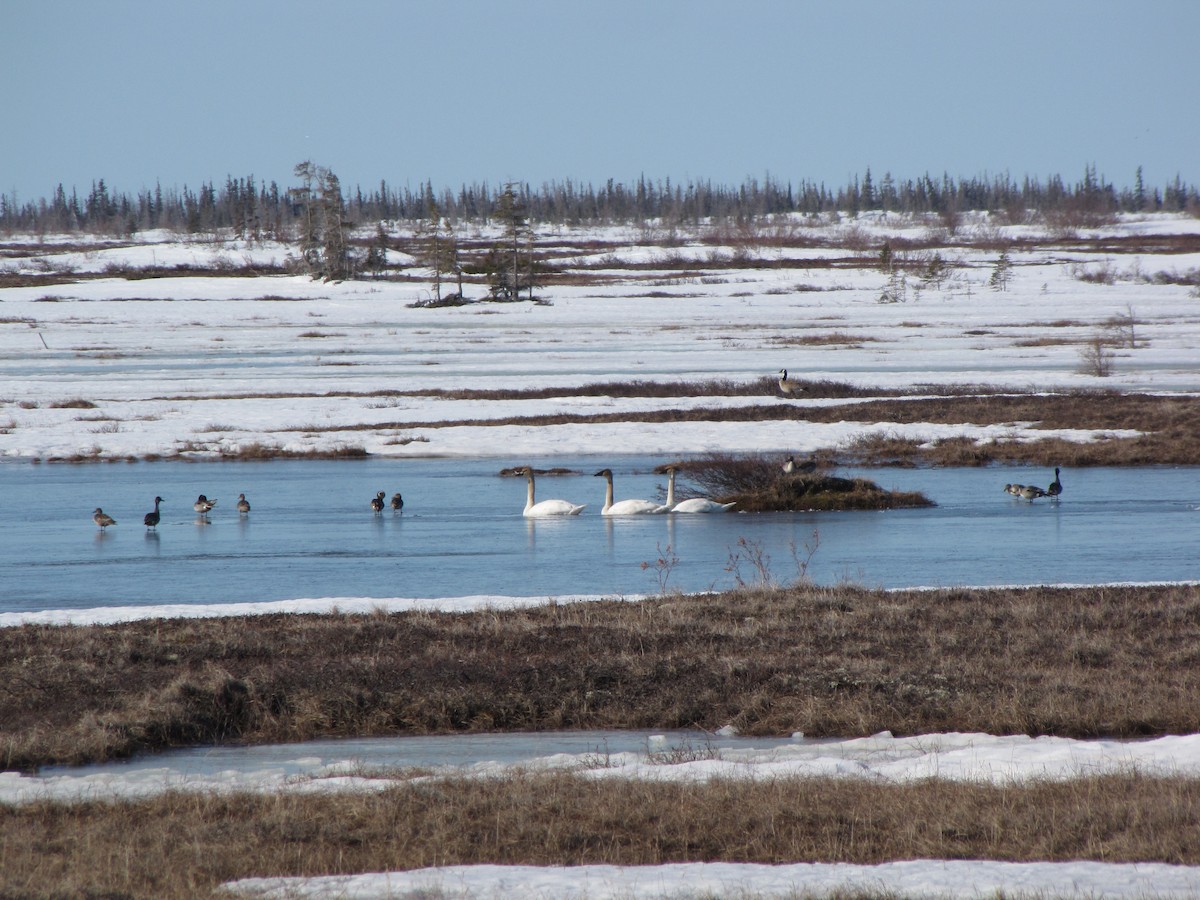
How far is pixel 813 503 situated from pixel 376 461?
10256mm

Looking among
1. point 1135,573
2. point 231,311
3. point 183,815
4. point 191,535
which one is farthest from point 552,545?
point 231,311

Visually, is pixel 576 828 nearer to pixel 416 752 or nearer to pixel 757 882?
pixel 757 882

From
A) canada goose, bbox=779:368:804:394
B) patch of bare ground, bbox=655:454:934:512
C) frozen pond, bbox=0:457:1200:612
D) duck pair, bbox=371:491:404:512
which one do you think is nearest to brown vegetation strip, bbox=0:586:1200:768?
frozen pond, bbox=0:457:1200:612

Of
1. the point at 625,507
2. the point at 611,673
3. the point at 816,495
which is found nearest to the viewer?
the point at 611,673

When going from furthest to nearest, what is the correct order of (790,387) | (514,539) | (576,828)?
(790,387) → (514,539) → (576,828)

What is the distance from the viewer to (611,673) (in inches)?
366

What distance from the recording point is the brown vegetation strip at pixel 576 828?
528 cm

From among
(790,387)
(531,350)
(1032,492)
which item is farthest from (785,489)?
(531,350)

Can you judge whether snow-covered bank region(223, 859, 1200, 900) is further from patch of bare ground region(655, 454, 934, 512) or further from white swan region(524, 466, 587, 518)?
patch of bare ground region(655, 454, 934, 512)

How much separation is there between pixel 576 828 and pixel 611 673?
3.46 m

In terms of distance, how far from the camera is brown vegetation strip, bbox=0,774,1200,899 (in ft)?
17.3

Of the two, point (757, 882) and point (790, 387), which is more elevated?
point (757, 882)

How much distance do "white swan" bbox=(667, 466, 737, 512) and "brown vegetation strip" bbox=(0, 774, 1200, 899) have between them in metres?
13.4

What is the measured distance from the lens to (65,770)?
24.8 ft
